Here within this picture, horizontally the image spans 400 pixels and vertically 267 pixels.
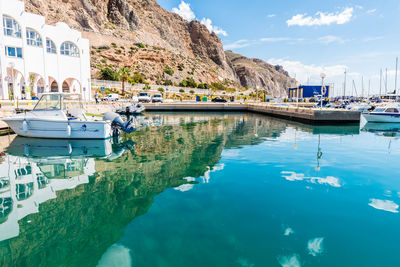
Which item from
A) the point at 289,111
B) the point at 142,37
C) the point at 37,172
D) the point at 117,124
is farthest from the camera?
the point at 142,37

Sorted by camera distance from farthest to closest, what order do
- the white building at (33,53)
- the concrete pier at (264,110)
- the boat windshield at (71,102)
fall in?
1. the white building at (33,53)
2. the concrete pier at (264,110)
3. the boat windshield at (71,102)

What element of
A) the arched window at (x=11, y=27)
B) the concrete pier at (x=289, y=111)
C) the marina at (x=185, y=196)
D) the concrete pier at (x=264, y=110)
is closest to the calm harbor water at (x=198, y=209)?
the marina at (x=185, y=196)

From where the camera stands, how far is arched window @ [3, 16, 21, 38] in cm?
2831

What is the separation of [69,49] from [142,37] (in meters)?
91.9

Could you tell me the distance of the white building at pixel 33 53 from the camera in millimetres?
28484

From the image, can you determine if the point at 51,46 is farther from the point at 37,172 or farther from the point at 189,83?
the point at 189,83

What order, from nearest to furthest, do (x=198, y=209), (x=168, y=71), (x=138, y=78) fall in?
1. (x=198, y=209)
2. (x=138, y=78)
3. (x=168, y=71)

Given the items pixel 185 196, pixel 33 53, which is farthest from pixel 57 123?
pixel 33 53

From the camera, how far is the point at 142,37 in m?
122

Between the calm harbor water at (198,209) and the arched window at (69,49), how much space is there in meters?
27.0

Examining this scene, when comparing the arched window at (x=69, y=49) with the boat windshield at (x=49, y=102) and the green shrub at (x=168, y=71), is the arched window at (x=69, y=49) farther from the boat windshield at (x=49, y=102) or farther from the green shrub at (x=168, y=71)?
the green shrub at (x=168, y=71)

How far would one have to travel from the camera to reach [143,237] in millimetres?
5652

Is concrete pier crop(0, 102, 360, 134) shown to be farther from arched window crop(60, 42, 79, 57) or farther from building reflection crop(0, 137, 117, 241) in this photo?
arched window crop(60, 42, 79, 57)

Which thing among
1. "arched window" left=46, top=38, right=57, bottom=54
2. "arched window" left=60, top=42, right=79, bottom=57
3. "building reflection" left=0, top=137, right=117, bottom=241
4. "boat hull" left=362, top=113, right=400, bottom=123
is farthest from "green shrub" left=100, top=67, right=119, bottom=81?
"boat hull" left=362, top=113, right=400, bottom=123
